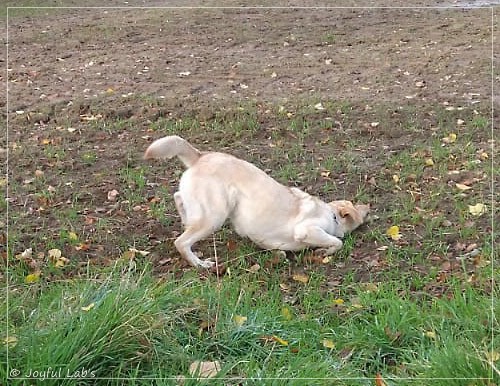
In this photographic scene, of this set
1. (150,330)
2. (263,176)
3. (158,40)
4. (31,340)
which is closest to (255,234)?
(263,176)

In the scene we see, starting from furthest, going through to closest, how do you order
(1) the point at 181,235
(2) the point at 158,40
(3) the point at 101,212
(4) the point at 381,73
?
1. (2) the point at 158,40
2. (4) the point at 381,73
3. (3) the point at 101,212
4. (1) the point at 181,235

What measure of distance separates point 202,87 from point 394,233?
3.77m

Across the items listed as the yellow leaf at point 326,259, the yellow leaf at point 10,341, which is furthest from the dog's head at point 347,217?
the yellow leaf at point 10,341

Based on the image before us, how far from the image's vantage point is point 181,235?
482 centimetres

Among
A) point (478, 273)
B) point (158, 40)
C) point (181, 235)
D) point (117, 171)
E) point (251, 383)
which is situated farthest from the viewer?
point (158, 40)

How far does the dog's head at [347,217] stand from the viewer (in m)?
5.00

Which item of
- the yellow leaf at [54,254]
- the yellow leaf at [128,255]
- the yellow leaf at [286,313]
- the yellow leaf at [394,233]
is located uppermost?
the yellow leaf at [286,313]

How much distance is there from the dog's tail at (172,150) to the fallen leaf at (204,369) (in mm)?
1552

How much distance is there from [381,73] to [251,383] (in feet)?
18.9

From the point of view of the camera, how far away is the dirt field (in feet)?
18.9

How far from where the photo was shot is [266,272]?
461 cm

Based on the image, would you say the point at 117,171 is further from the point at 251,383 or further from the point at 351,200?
the point at 251,383

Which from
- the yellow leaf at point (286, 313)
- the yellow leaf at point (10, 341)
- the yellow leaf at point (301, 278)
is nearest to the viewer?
the yellow leaf at point (10, 341)

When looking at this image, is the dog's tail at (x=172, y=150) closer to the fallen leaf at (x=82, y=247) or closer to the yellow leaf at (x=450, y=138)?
the fallen leaf at (x=82, y=247)
